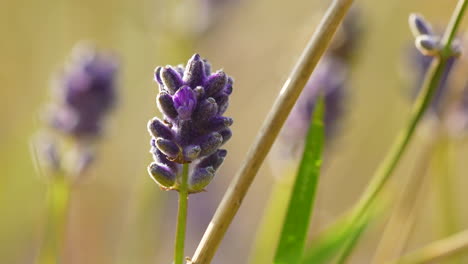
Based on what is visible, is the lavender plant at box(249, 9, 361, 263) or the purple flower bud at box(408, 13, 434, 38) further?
the lavender plant at box(249, 9, 361, 263)

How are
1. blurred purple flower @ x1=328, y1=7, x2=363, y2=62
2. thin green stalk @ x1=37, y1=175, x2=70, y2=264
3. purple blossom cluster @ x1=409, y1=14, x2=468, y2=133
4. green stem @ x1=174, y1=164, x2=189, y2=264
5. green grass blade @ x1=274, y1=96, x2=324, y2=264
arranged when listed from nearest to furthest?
1. green stem @ x1=174, y1=164, x2=189, y2=264
2. green grass blade @ x1=274, y1=96, x2=324, y2=264
3. thin green stalk @ x1=37, y1=175, x2=70, y2=264
4. purple blossom cluster @ x1=409, y1=14, x2=468, y2=133
5. blurred purple flower @ x1=328, y1=7, x2=363, y2=62

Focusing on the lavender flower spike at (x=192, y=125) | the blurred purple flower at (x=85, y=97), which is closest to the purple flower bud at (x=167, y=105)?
the lavender flower spike at (x=192, y=125)

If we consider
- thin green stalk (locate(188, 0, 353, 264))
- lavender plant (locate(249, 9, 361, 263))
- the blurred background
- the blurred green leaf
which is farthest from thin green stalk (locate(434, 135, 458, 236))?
thin green stalk (locate(188, 0, 353, 264))

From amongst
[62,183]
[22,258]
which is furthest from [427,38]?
[22,258]

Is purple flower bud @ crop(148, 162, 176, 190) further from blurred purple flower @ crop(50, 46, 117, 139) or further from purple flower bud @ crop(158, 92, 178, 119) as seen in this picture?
blurred purple flower @ crop(50, 46, 117, 139)

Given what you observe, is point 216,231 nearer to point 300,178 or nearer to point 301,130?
point 300,178

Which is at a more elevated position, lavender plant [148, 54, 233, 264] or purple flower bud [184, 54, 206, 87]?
purple flower bud [184, 54, 206, 87]

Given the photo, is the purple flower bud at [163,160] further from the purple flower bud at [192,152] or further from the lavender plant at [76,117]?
the lavender plant at [76,117]
